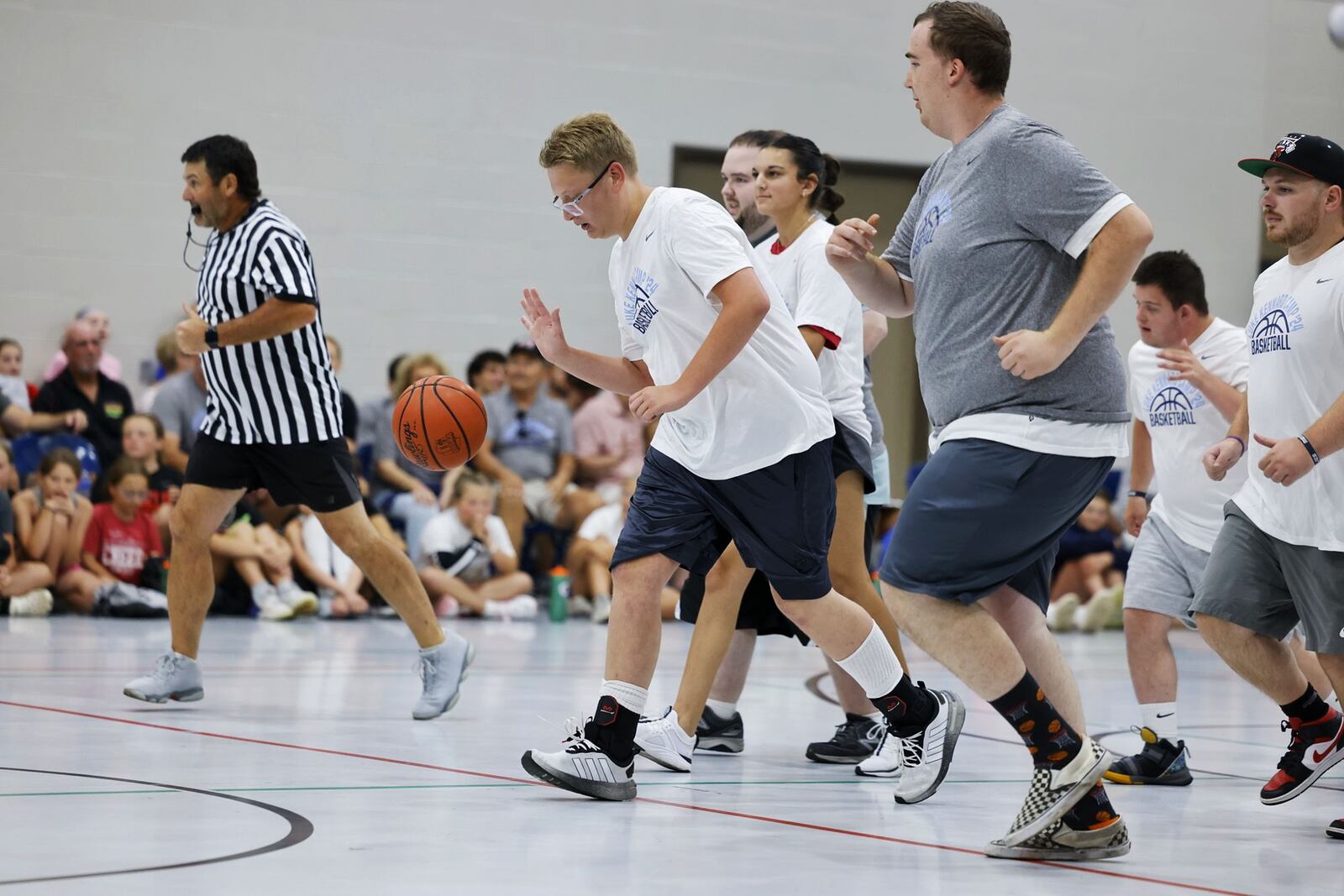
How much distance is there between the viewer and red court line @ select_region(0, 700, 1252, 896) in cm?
335

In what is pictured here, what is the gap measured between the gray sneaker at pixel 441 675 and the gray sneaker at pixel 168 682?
2.72 feet

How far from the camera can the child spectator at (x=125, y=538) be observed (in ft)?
32.4

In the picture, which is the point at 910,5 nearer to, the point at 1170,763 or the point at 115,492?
the point at 115,492

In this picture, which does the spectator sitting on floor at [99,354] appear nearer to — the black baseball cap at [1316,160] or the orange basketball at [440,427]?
the orange basketball at [440,427]

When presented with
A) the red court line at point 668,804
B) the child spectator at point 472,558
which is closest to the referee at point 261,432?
the red court line at point 668,804

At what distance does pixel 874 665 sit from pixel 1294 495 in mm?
1209

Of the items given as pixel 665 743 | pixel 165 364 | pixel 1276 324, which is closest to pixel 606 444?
pixel 165 364

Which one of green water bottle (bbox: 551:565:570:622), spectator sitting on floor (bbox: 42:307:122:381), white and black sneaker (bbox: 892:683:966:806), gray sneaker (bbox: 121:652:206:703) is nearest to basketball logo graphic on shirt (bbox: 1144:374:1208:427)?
white and black sneaker (bbox: 892:683:966:806)

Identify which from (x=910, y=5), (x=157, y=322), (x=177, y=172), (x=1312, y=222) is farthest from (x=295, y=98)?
(x=1312, y=222)

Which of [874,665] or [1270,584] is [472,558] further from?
[1270,584]

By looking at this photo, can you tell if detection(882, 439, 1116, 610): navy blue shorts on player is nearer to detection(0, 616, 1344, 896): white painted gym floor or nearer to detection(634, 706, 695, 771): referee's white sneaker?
detection(0, 616, 1344, 896): white painted gym floor

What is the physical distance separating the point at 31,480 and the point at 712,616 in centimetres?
666

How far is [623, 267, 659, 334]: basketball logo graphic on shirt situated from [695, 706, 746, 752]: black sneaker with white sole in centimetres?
156

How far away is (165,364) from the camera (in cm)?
1154
